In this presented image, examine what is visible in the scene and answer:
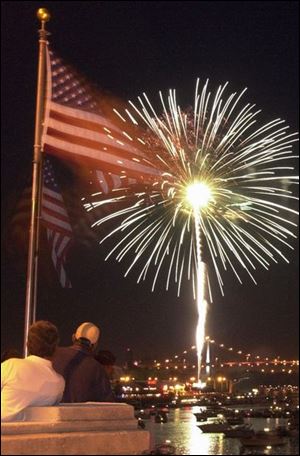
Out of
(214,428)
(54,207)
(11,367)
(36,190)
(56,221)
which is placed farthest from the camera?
(54,207)

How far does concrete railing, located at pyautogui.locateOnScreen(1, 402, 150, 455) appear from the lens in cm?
705

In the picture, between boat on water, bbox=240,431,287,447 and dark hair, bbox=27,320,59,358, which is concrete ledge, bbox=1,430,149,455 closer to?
dark hair, bbox=27,320,59,358

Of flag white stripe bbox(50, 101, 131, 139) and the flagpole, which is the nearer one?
the flagpole

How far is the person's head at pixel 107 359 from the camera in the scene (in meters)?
10.4

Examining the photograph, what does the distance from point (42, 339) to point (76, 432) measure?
806 millimetres

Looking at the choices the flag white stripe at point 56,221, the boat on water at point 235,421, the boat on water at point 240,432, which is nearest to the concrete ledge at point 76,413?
the boat on water at point 240,432

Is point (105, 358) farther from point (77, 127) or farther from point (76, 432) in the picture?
point (77, 127)

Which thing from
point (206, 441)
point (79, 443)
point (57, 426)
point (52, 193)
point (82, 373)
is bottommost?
point (206, 441)

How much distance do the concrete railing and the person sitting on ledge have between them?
1.04m

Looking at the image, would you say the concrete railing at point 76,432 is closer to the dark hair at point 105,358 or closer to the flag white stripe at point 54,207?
the dark hair at point 105,358

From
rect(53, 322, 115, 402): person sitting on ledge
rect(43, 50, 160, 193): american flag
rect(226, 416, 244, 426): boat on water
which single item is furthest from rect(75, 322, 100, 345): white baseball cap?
rect(43, 50, 160, 193): american flag

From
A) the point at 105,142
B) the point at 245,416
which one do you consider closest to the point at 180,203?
the point at 105,142

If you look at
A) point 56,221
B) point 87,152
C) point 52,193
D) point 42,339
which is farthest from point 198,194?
point 42,339

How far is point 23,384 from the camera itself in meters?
7.32
